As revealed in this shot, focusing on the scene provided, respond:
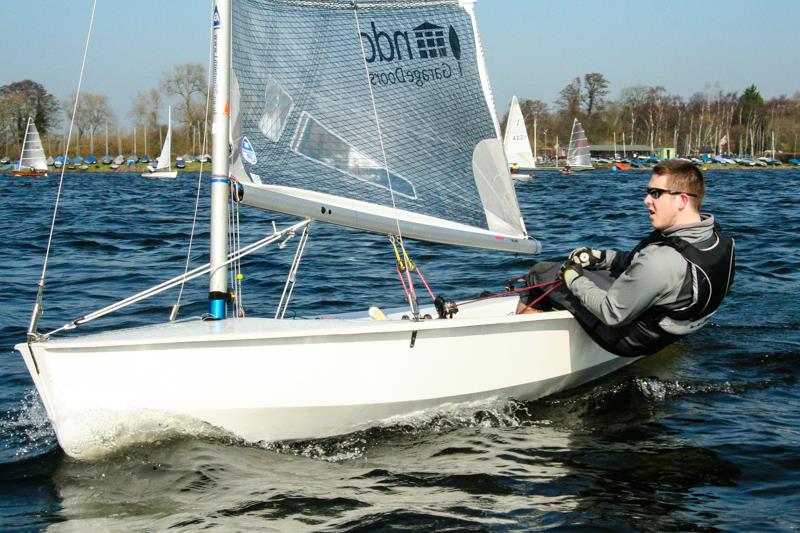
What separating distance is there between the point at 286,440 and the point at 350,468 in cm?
38

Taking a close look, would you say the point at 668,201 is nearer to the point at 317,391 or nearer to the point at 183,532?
the point at 317,391

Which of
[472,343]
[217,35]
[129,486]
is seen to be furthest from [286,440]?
[217,35]

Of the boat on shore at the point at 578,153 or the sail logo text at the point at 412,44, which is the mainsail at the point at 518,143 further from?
the sail logo text at the point at 412,44

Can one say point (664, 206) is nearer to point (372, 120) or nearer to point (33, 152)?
point (372, 120)

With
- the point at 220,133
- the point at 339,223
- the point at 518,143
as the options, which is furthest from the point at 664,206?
the point at 518,143

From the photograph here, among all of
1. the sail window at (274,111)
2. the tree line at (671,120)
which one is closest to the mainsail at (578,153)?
the tree line at (671,120)

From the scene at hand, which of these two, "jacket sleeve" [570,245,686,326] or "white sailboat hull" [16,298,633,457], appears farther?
"jacket sleeve" [570,245,686,326]

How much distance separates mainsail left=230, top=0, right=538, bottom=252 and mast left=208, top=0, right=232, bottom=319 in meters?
0.10

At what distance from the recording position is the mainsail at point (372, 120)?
183 inches

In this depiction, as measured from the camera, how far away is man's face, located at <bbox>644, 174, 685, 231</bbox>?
446 cm

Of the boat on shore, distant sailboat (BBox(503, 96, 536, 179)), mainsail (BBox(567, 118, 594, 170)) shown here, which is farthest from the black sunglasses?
mainsail (BBox(567, 118, 594, 170))

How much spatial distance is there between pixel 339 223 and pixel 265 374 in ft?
3.73

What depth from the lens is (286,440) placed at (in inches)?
166

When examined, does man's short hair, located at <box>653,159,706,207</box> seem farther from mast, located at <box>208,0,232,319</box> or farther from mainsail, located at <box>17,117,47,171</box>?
mainsail, located at <box>17,117,47,171</box>
